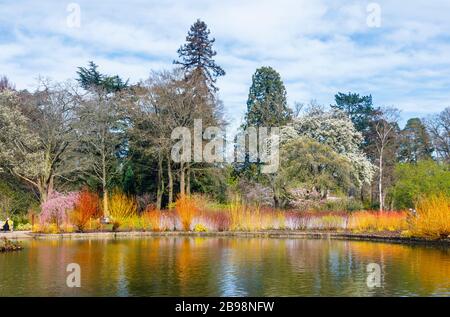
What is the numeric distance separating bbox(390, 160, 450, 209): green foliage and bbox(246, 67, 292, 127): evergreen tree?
30.4ft

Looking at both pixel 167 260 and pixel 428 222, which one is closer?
pixel 167 260

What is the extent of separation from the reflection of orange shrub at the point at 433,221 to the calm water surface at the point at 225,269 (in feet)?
3.27

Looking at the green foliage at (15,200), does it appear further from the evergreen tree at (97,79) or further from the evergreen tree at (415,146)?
the evergreen tree at (415,146)

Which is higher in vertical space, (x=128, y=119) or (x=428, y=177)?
(x=128, y=119)

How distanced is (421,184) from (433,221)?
11.8 m

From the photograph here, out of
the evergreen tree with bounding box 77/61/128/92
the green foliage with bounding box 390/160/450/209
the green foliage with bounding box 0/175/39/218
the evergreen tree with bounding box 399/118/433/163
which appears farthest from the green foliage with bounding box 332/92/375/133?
the green foliage with bounding box 0/175/39/218

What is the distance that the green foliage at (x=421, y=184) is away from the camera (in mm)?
26219

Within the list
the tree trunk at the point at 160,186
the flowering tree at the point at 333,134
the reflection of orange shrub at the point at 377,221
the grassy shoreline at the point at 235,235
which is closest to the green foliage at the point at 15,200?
the grassy shoreline at the point at 235,235

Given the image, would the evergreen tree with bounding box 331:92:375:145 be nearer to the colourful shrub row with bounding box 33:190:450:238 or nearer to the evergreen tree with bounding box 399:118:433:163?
the evergreen tree with bounding box 399:118:433:163

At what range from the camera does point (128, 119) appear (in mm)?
31562
